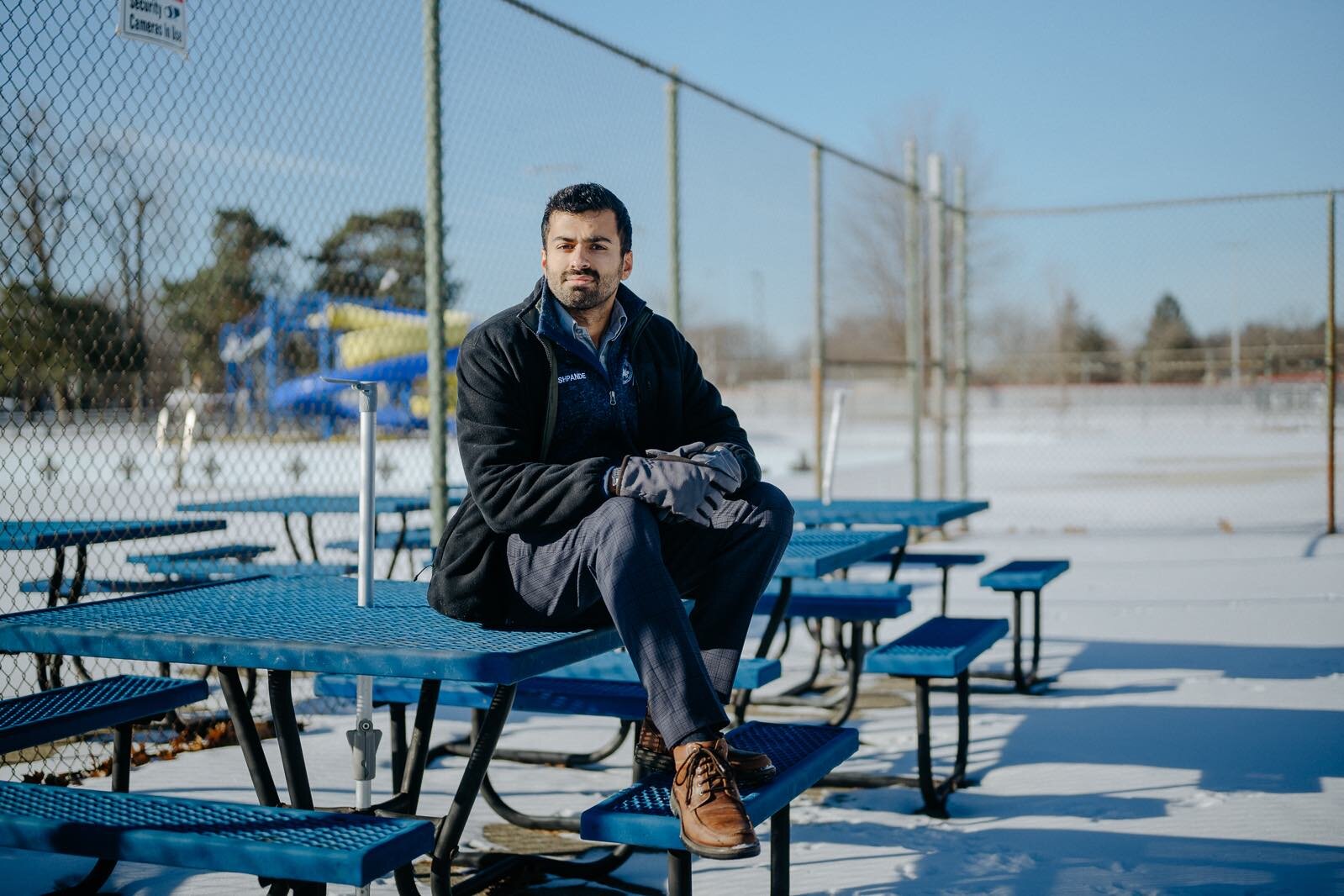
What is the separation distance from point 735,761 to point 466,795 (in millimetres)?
638

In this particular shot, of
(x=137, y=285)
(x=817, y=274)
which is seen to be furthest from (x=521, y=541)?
(x=817, y=274)

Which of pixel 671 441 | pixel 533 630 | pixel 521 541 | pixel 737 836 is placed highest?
pixel 671 441

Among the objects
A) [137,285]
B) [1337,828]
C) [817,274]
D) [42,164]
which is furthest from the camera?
[817,274]

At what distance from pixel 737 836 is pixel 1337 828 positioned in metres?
2.44

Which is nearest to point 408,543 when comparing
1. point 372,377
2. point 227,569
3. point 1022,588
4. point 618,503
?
point 227,569

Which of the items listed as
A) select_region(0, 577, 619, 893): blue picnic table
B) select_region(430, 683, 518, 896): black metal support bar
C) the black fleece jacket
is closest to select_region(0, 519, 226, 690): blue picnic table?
select_region(0, 577, 619, 893): blue picnic table

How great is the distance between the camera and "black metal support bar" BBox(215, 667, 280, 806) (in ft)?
9.53

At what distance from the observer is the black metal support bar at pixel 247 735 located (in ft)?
9.53

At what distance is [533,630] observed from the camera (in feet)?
9.20

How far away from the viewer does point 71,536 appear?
4520 millimetres

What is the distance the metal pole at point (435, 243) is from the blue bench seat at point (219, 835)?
2597 millimetres

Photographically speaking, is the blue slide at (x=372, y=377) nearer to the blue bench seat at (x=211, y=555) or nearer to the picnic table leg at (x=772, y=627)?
the blue bench seat at (x=211, y=555)

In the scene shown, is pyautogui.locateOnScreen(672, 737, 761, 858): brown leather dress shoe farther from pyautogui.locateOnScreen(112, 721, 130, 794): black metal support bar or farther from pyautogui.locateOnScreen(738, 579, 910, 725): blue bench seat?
pyautogui.locateOnScreen(738, 579, 910, 725): blue bench seat

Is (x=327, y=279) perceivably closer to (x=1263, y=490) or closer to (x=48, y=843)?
(x=48, y=843)
